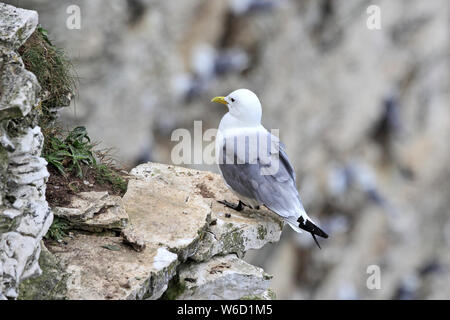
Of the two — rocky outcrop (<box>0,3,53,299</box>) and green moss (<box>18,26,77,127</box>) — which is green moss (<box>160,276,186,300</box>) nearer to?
rocky outcrop (<box>0,3,53,299</box>)

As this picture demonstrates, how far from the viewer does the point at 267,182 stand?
4.13m

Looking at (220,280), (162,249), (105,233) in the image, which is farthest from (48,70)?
(220,280)

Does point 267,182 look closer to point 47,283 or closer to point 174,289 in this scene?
point 174,289

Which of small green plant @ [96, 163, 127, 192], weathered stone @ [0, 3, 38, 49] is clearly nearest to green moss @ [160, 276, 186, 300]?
small green plant @ [96, 163, 127, 192]

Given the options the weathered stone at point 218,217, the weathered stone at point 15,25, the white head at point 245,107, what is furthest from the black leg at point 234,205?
the weathered stone at point 15,25

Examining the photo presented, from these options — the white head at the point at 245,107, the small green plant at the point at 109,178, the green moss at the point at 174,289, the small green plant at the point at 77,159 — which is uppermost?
the white head at the point at 245,107

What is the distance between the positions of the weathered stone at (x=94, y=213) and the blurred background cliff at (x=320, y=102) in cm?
421

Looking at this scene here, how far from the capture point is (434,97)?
11.9 metres

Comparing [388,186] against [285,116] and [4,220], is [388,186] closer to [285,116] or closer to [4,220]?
[285,116]

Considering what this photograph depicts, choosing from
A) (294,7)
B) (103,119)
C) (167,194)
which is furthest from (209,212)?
(294,7)

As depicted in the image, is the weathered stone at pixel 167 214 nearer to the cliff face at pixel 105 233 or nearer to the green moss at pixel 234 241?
the cliff face at pixel 105 233

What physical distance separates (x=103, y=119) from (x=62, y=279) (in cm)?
583

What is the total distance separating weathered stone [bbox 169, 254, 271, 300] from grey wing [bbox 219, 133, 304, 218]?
17.3 inches

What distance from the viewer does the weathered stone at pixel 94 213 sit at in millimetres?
3658
